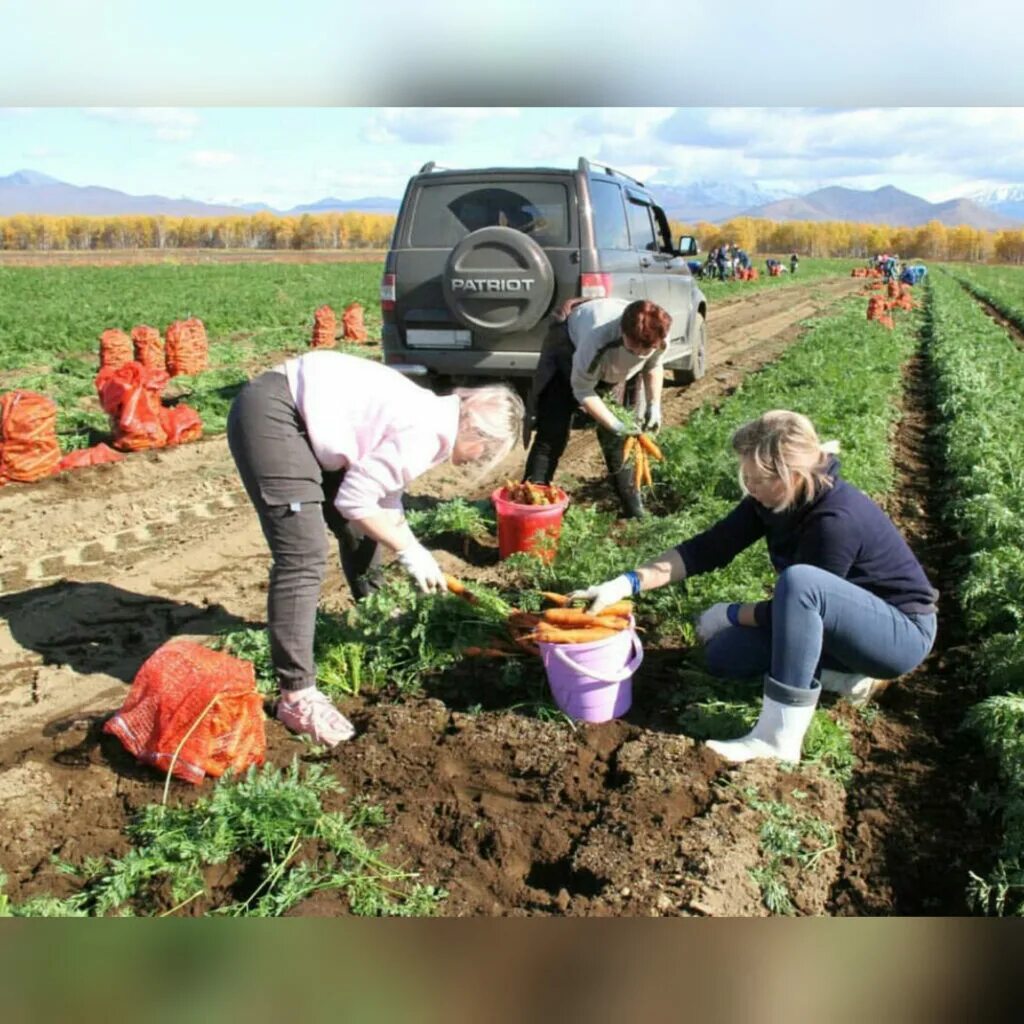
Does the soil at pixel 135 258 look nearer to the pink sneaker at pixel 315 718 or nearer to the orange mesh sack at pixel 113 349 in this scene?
the orange mesh sack at pixel 113 349

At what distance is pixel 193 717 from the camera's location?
10.6ft

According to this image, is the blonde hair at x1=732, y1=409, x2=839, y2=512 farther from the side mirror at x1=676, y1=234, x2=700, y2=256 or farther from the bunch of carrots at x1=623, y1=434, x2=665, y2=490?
the side mirror at x1=676, y1=234, x2=700, y2=256

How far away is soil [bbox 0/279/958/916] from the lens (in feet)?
9.34

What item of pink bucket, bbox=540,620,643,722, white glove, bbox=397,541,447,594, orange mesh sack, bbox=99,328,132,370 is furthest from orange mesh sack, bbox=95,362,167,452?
pink bucket, bbox=540,620,643,722

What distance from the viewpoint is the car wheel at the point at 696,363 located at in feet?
35.8

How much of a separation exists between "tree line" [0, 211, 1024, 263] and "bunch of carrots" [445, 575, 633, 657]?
336ft

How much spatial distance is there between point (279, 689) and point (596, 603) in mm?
1432

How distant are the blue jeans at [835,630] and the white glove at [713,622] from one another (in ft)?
1.04

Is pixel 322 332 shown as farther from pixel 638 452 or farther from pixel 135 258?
pixel 135 258

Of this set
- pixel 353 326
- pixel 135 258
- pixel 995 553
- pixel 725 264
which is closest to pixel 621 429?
pixel 995 553

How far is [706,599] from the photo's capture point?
4.41m

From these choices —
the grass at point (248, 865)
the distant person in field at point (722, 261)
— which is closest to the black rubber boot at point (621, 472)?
the grass at point (248, 865)

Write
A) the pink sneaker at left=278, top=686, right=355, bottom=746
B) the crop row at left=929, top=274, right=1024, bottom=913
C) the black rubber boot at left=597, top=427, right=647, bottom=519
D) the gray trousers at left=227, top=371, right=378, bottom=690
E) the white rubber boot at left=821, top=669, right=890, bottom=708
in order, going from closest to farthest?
the crop row at left=929, top=274, right=1024, bottom=913 → the gray trousers at left=227, top=371, right=378, bottom=690 → the pink sneaker at left=278, top=686, right=355, bottom=746 → the white rubber boot at left=821, top=669, right=890, bottom=708 → the black rubber boot at left=597, top=427, right=647, bottom=519

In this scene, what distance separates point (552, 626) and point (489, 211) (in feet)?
15.9
